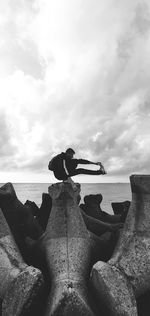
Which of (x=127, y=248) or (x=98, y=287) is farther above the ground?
(x=127, y=248)

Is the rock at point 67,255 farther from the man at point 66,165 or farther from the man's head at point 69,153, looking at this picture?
the man's head at point 69,153

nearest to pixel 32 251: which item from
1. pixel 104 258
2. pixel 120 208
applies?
pixel 104 258

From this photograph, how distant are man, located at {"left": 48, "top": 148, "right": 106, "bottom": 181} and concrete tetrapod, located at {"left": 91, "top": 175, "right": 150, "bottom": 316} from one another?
82 cm

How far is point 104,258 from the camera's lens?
A: 457 centimetres

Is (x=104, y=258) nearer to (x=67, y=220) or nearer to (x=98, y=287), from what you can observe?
(x=67, y=220)

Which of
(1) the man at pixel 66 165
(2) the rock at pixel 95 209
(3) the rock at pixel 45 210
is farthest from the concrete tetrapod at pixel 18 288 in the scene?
(2) the rock at pixel 95 209

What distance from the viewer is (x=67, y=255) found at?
13.5 ft

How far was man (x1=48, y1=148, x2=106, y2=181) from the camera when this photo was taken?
5.28 metres

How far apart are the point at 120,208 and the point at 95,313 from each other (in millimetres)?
5014

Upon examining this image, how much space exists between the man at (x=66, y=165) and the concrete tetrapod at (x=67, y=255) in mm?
491

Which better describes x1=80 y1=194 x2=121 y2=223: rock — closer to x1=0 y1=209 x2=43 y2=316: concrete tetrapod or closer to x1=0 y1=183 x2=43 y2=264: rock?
x1=0 y1=183 x2=43 y2=264: rock

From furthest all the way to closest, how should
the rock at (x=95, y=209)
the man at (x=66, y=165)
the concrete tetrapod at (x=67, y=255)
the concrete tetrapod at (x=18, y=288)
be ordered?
the rock at (x=95, y=209)
the man at (x=66, y=165)
the concrete tetrapod at (x=18, y=288)
the concrete tetrapod at (x=67, y=255)

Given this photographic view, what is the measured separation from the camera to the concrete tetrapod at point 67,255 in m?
3.29

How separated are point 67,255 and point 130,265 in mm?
771
